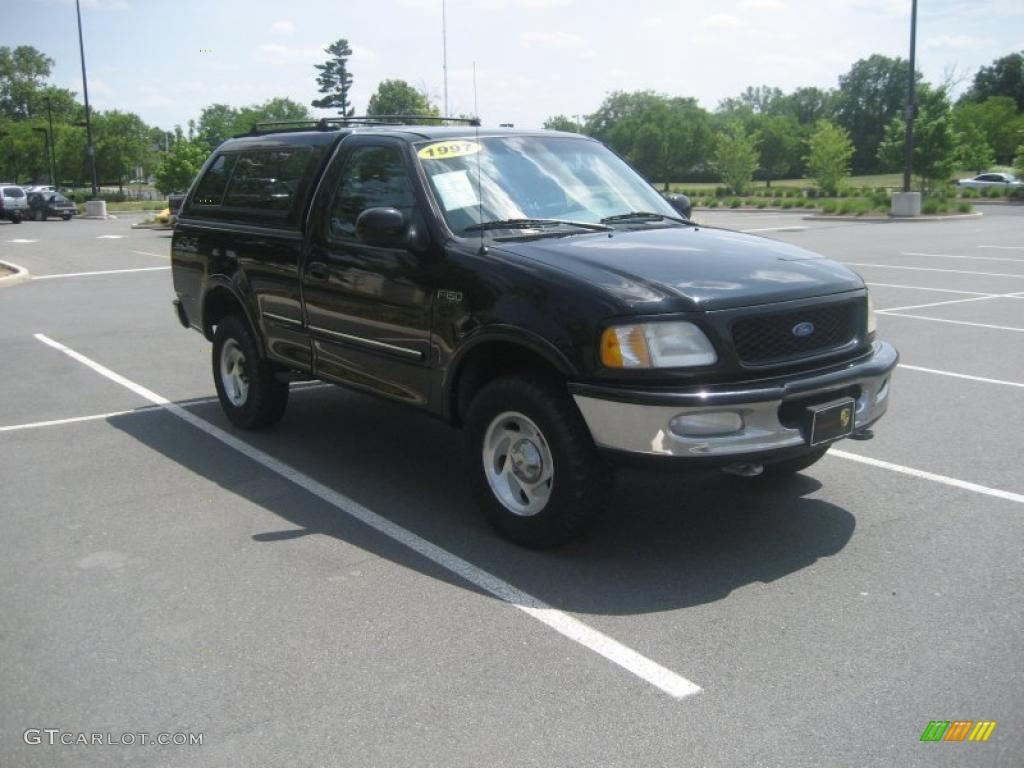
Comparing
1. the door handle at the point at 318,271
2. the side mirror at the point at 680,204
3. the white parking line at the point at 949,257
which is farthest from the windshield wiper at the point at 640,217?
the white parking line at the point at 949,257

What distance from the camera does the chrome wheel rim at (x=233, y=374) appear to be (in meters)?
7.10

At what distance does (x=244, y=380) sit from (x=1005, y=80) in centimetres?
10730

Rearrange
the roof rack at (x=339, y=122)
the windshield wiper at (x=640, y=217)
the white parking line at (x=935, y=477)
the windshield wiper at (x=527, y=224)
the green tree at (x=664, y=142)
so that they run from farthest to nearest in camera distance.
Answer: the green tree at (x=664, y=142), the roof rack at (x=339, y=122), the windshield wiper at (x=640, y=217), the white parking line at (x=935, y=477), the windshield wiper at (x=527, y=224)

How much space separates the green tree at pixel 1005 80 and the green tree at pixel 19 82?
11867 centimetres

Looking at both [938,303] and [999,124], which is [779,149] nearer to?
[999,124]

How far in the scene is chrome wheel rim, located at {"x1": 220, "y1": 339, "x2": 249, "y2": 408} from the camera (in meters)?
7.10

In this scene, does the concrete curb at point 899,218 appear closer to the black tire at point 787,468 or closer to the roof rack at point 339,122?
the roof rack at point 339,122

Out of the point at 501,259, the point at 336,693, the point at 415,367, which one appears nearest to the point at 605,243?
the point at 501,259

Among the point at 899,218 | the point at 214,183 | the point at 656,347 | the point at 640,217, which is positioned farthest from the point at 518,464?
the point at 899,218

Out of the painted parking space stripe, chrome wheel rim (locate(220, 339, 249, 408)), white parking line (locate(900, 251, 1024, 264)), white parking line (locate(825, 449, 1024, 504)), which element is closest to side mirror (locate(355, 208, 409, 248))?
chrome wheel rim (locate(220, 339, 249, 408))

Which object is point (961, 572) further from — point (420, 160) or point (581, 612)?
point (420, 160)

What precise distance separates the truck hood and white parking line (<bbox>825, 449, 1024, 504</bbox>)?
1.50 metres

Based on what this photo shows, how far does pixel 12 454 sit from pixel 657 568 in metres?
4.52

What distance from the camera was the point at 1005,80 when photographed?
9712 cm
